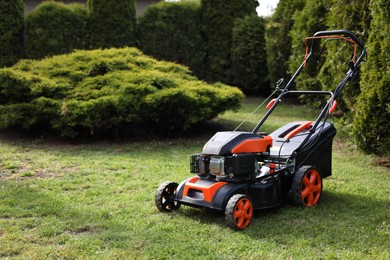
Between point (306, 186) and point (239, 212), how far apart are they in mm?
1009

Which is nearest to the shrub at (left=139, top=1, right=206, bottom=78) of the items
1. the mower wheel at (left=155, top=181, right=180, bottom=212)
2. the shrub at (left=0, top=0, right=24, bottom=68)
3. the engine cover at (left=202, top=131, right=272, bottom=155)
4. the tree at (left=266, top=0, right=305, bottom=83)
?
the tree at (left=266, top=0, right=305, bottom=83)

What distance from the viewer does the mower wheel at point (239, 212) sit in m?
4.05

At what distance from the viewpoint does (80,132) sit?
8.84 metres

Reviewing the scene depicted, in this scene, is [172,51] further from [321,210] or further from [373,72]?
[321,210]

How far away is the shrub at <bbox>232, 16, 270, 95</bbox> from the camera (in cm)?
1423

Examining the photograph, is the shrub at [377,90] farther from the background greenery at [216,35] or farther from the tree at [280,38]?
the tree at [280,38]

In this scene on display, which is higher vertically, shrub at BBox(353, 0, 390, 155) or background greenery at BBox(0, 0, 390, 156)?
background greenery at BBox(0, 0, 390, 156)

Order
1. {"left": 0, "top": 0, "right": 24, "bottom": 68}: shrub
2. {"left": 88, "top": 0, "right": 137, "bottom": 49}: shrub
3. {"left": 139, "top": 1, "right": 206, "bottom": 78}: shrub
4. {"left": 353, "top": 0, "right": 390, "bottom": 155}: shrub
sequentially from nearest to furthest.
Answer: {"left": 353, "top": 0, "right": 390, "bottom": 155}: shrub → {"left": 0, "top": 0, "right": 24, "bottom": 68}: shrub → {"left": 88, "top": 0, "right": 137, "bottom": 49}: shrub → {"left": 139, "top": 1, "right": 206, "bottom": 78}: shrub

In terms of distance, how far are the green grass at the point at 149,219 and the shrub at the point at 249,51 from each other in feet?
25.2

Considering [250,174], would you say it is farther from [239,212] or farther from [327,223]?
[327,223]

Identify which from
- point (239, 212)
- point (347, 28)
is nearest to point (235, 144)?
point (239, 212)

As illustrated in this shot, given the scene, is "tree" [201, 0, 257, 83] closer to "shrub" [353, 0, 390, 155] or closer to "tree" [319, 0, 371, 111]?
"tree" [319, 0, 371, 111]

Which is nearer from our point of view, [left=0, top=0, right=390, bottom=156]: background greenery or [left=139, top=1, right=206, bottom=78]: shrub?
[left=0, top=0, right=390, bottom=156]: background greenery

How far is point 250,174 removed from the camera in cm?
444
